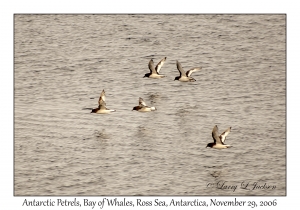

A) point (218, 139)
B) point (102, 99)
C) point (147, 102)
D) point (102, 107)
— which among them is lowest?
point (218, 139)

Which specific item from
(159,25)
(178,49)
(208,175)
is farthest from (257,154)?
(159,25)

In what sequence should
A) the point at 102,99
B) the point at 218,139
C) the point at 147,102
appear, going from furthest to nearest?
the point at 147,102, the point at 102,99, the point at 218,139

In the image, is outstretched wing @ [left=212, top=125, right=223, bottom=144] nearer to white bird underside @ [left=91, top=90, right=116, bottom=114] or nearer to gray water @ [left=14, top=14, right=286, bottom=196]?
gray water @ [left=14, top=14, right=286, bottom=196]

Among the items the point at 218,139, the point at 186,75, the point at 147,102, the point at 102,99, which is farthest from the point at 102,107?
the point at 218,139

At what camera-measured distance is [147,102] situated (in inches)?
1763

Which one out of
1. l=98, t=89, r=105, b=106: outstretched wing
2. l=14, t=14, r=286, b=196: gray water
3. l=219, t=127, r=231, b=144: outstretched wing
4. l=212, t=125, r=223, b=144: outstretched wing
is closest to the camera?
l=14, t=14, r=286, b=196: gray water

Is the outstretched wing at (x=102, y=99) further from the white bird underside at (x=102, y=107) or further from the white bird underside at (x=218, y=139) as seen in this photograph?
the white bird underside at (x=218, y=139)

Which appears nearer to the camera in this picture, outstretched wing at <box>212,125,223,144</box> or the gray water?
the gray water

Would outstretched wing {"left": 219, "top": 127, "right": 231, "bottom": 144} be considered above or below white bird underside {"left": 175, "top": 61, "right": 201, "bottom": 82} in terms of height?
below

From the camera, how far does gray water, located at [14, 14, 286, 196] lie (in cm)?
3647

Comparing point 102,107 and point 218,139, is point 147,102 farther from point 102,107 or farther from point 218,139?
point 218,139

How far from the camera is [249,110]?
4344 centimetres

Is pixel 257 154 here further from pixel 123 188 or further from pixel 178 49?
pixel 178 49

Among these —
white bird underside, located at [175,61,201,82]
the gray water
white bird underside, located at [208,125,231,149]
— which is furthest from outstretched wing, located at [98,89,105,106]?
white bird underside, located at [208,125,231,149]
